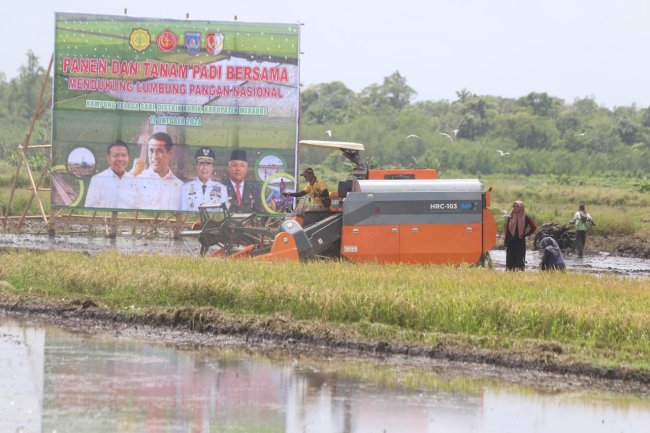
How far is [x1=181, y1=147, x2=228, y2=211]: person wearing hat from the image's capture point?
103 feet

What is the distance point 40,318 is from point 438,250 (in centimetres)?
735

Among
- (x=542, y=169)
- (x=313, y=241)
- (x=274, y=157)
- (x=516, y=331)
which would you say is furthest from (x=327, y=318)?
(x=542, y=169)

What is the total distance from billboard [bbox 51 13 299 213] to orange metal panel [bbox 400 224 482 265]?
9.83m

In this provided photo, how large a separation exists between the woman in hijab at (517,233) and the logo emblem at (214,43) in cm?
1212

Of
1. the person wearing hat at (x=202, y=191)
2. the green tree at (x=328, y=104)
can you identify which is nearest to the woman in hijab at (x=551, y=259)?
the person wearing hat at (x=202, y=191)

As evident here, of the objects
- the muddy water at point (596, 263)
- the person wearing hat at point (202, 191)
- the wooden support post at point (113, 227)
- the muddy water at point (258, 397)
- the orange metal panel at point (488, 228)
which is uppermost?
the person wearing hat at point (202, 191)

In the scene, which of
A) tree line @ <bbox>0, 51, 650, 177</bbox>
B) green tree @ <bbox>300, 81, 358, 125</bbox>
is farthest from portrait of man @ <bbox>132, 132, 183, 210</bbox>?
green tree @ <bbox>300, 81, 358, 125</bbox>

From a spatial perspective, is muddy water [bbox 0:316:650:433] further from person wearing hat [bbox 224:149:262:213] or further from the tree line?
the tree line

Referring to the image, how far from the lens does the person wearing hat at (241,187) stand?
31203mm

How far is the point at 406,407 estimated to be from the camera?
464 inches

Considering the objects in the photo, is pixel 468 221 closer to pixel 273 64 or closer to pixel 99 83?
pixel 273 64

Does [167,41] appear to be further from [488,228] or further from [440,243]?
[488,228]

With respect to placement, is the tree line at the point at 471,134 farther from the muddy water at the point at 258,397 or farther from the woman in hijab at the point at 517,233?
the muddy water at the point at 258,397

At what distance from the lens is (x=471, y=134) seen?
95.9 meters
